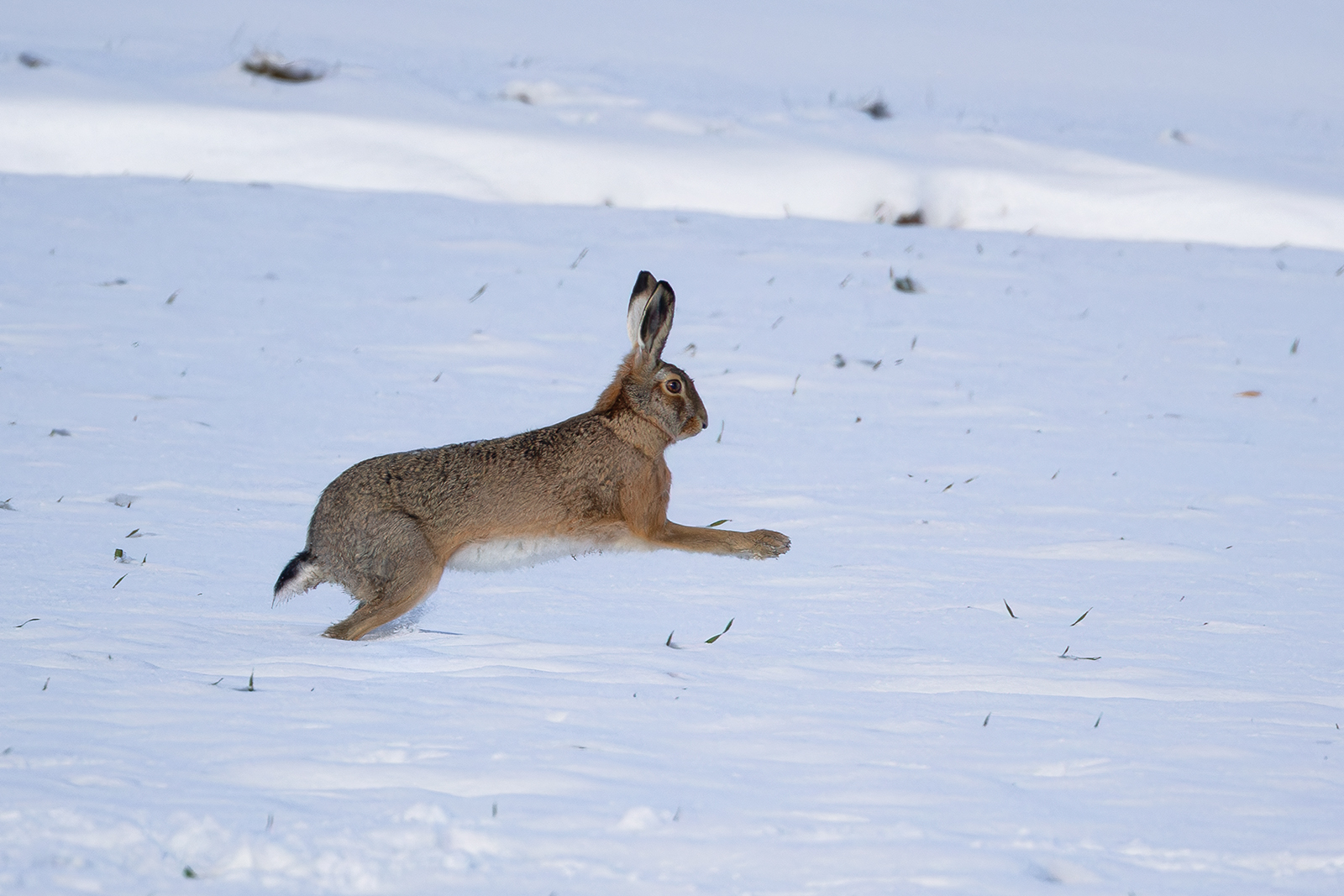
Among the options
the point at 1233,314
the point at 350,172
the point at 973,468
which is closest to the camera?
the point at 973,468

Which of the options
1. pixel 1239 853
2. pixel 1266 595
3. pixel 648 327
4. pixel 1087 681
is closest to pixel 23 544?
pixel 648 327

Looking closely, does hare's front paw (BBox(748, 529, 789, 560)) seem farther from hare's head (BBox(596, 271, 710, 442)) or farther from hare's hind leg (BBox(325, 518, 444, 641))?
hare's hind leg (BBox(325, 518, 444, 641))

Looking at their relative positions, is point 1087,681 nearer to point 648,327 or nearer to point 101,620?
point 648,327

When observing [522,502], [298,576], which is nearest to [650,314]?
[522,502]

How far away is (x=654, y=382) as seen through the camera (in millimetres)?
5469

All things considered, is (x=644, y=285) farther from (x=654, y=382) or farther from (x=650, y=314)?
(x=654, y=382)

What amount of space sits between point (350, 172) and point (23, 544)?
826 centimetres

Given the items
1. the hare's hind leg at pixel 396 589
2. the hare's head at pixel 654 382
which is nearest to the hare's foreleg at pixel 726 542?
the hare's head at pixel 654 382

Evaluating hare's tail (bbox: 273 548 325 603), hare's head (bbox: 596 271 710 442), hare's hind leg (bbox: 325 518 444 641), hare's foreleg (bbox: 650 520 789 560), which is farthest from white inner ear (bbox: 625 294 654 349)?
hare's tail (bbox: 273 548 325 603)

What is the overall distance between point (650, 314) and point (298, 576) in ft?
5.22

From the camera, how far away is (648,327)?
5.31m

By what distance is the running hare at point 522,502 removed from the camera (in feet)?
15.6

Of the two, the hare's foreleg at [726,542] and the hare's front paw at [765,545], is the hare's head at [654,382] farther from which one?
the hare's front paw at [765,545]

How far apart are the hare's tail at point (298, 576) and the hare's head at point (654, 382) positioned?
133 cm
